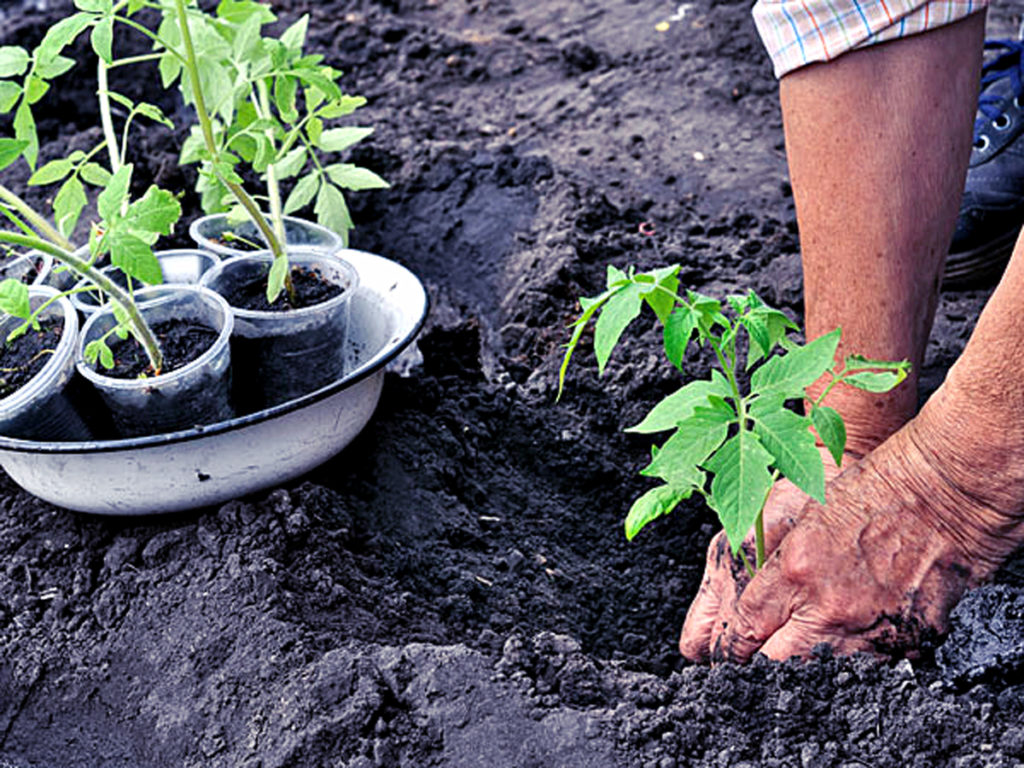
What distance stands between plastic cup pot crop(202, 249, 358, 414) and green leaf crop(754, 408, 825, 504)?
1008 millimetres

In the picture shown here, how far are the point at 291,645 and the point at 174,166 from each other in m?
1.80

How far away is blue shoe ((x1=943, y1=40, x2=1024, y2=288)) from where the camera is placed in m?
2.89

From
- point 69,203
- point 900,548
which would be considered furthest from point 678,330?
point 69,203

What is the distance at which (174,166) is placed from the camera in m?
3.16

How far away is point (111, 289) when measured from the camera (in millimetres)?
1958

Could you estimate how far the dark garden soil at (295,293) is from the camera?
2.25 meters

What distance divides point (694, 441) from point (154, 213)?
943 millimetres

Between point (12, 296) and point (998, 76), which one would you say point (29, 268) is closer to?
point (12, 296)

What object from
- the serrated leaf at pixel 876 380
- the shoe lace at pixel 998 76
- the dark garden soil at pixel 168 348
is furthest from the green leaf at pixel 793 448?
the shoe lace at pixel 998 76

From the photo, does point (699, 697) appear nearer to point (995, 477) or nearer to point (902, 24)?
point (995, 477)

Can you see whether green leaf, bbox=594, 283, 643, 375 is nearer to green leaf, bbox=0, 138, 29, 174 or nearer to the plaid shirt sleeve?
the plaid shirt sleeve

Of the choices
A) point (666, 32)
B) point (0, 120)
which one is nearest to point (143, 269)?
point (0, 120)

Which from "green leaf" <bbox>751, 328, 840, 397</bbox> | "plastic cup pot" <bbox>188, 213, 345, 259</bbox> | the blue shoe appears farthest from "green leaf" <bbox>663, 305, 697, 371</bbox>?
the blue shoe

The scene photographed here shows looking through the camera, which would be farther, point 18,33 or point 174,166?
point 18,33
